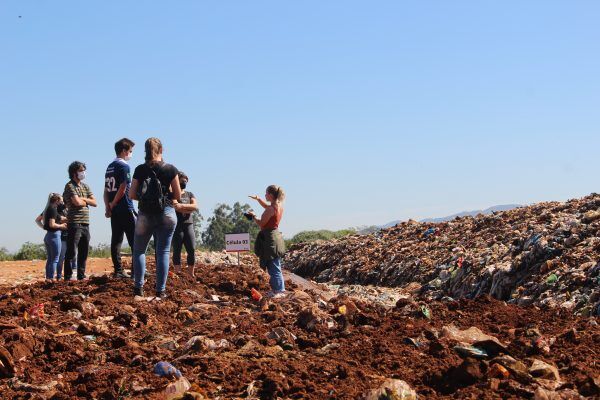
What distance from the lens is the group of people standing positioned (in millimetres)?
8367

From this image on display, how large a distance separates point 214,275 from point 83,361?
6604 mm

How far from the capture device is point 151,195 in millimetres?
8273

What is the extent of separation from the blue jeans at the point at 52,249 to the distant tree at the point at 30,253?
1147 centimetres

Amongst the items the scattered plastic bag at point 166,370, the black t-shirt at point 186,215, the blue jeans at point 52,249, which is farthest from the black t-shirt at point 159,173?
the blue jeans at point 52,249

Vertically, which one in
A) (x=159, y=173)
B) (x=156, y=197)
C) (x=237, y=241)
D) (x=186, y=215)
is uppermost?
(x=159, y=173)

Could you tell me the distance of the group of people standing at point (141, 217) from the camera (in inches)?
329

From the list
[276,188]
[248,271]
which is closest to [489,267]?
[248,271]

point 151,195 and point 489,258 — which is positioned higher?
point 151,195

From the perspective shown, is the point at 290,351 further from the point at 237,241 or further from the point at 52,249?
the point at 237,241

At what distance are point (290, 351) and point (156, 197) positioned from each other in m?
3.04

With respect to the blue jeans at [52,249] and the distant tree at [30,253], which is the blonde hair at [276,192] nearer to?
the blue jeans at [52,249]

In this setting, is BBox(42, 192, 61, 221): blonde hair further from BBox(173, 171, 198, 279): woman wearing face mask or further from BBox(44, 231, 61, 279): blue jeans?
BBox(173, 171, 198, 279): woman wearing face mask

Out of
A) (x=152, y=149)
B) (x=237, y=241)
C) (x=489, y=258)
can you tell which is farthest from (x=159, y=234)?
(x=489, y=258)

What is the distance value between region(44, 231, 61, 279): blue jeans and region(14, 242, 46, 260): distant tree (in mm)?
11467
